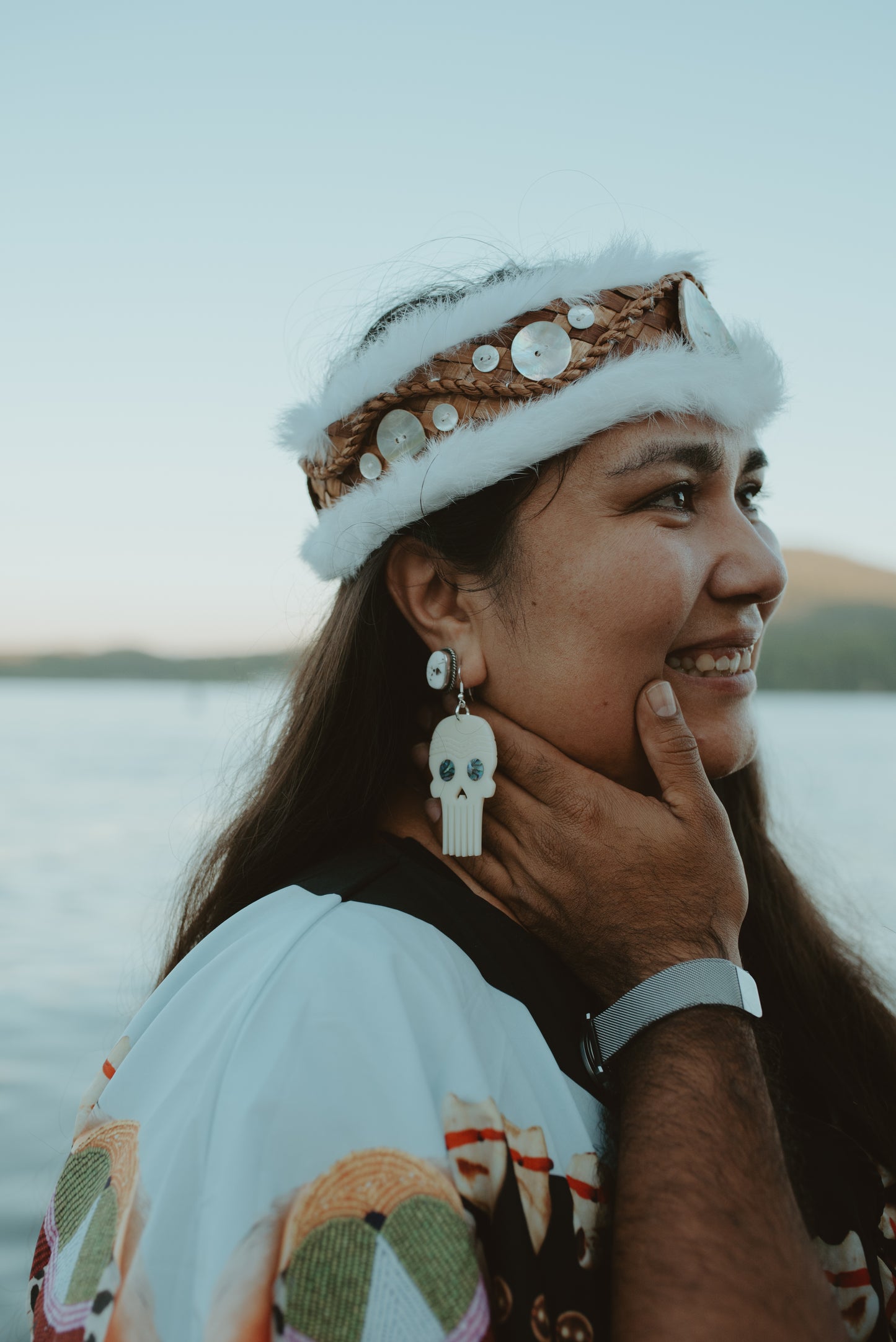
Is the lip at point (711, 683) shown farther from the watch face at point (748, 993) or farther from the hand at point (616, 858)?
the watch face at point (748, 993)

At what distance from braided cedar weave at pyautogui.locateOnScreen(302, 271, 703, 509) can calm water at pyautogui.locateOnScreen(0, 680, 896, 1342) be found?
0.83 metres

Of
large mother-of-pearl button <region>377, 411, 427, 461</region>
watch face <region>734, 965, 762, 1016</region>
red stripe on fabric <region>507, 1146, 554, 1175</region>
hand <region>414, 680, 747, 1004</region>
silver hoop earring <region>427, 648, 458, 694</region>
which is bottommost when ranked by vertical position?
red stripe on fabric <region>507, 1146, 554, 1175</region>

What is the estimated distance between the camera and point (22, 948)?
7371 millimetres

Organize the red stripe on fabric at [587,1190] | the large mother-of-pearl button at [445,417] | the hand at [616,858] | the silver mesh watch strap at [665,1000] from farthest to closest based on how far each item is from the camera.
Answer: the large mother-of-pearl button at [445,417], the hand at [616,858], the silver mesh watch strap at [665,1000], the red stripe on fabric at [587,1190]

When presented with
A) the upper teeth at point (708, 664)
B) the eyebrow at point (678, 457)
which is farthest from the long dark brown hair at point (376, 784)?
the upper teeth at point (708, 664)

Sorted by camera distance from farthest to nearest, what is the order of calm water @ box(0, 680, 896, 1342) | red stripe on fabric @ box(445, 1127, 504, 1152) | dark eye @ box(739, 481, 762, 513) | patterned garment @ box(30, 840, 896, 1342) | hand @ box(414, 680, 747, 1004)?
1. calm water @ box(0, 680, 896, 1342)
2. dark eye @ box(739, 481, 762, 513)
3. hand @ box(414, 680, 747, 1004)
4. red stripe on fabric @ box(445, 1127, 504, 1152)
5. patterned garment @ box(30, 840, 896, 1342)

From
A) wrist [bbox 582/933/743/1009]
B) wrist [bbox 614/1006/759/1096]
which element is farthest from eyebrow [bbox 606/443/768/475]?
wrist [bbox 614/1006/759/1096]

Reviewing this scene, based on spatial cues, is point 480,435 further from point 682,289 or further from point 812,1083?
point 812,1083

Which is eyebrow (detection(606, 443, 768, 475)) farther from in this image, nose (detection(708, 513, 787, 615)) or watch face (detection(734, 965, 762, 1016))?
watch face (detection(734, 965, 762, 1016))

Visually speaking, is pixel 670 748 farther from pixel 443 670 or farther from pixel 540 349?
pixel 540 349

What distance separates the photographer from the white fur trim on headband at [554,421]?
5.46ft

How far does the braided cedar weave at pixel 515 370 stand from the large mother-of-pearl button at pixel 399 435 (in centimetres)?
1

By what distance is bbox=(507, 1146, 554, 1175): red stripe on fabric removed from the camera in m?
1.20

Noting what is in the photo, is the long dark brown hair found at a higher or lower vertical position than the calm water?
higher
